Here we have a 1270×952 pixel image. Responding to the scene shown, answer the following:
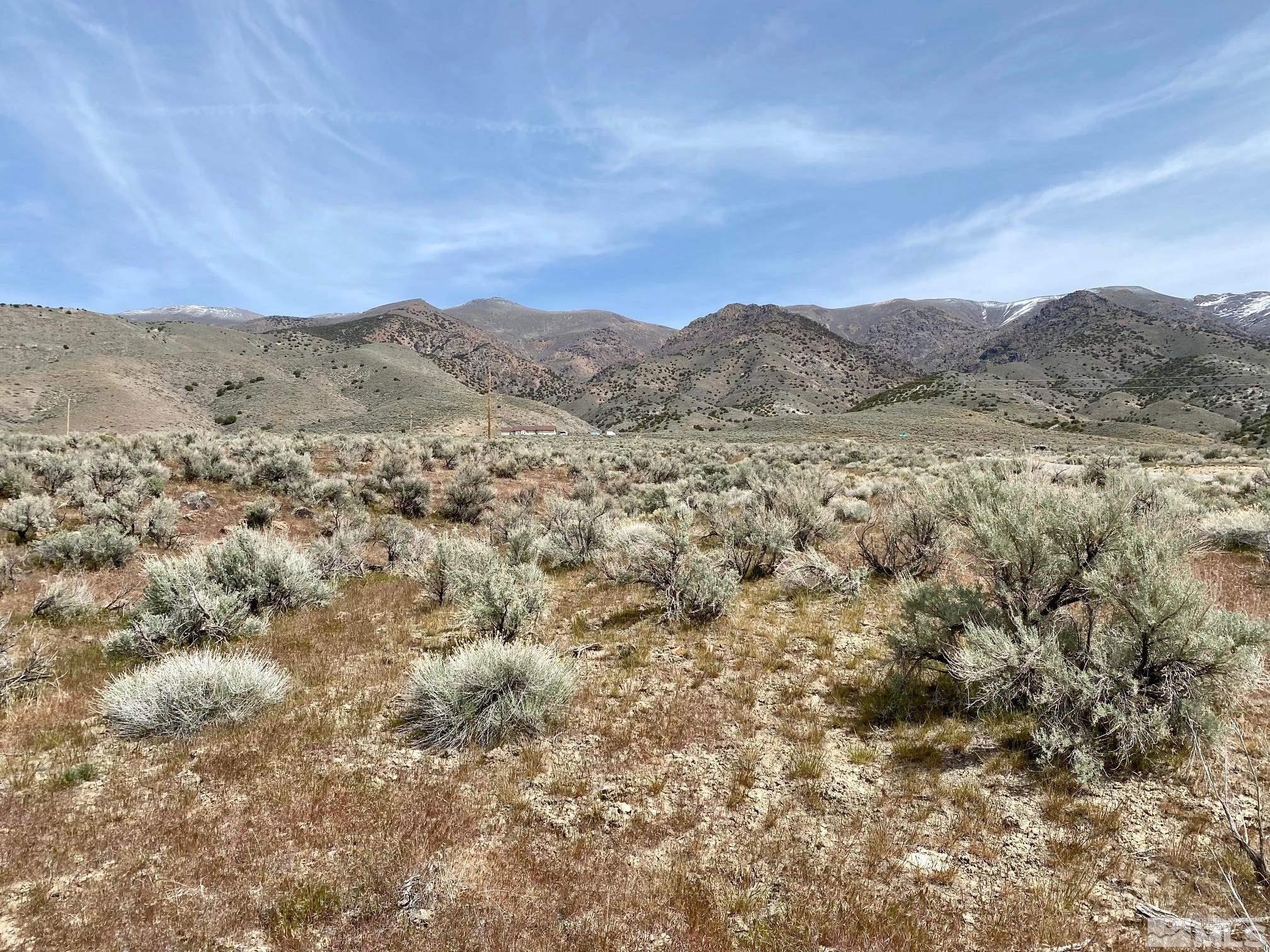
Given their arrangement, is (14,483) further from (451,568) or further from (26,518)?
(451,568)

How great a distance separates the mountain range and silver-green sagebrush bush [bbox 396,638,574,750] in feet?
122

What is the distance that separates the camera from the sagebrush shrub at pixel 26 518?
10.7m

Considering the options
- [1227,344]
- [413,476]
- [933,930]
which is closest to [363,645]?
[933,930]

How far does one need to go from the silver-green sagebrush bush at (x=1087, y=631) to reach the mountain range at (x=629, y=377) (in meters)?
38.4

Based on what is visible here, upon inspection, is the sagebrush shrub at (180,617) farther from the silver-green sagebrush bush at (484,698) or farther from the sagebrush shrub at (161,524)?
the sagebrush shrub at (161,524)

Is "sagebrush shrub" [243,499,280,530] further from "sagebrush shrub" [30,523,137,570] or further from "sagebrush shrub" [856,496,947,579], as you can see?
"sagebrush shrub" [856,496,947,579]

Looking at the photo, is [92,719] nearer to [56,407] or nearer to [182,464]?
[182,464]

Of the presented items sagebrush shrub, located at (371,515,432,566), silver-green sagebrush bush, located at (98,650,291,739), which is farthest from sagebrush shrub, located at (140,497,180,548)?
silver-green sagebrush bush, located at (98,650,291,739)

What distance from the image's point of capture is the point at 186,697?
476cm

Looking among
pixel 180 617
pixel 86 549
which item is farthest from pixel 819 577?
pixel 86 549

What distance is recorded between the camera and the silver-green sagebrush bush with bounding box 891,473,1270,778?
3.74 metres

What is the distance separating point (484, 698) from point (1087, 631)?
16.7ft

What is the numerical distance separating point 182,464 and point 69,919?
1882 cm

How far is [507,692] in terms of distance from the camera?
189 inches
